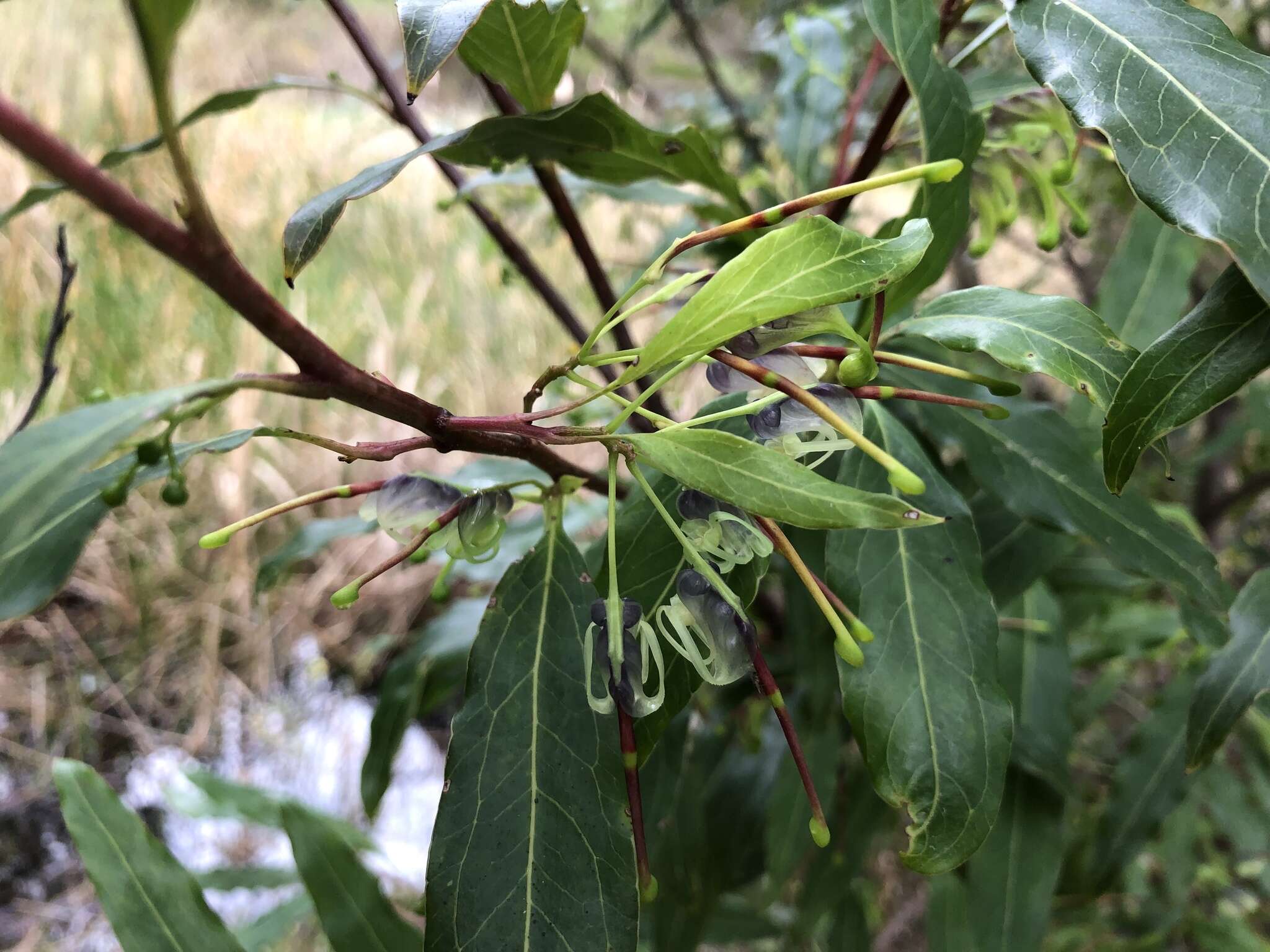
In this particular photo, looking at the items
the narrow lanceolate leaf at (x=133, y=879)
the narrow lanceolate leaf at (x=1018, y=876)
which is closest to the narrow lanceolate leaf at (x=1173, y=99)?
the narrow lanceolate leaf at (x=1018, y=876)

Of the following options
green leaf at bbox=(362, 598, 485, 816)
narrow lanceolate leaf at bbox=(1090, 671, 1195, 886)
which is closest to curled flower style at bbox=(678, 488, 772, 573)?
green leaf at bbox=(362, 598, 485, 816)

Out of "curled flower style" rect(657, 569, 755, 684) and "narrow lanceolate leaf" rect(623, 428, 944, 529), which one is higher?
"narrow lanceolate leaf" rect(623, 428, 944, 529)

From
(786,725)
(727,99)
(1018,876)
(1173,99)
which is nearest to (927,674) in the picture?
(786,725)

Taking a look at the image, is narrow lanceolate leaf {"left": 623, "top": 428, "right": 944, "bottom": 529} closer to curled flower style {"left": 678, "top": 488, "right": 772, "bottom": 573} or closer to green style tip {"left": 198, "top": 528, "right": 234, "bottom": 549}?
curled flower style {"left": 678, "top": 488, "right": 772, "bottom": 573}

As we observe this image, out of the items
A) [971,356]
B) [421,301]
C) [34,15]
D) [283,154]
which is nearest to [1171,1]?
[971,356]

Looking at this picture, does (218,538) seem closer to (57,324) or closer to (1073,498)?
(57,324)
